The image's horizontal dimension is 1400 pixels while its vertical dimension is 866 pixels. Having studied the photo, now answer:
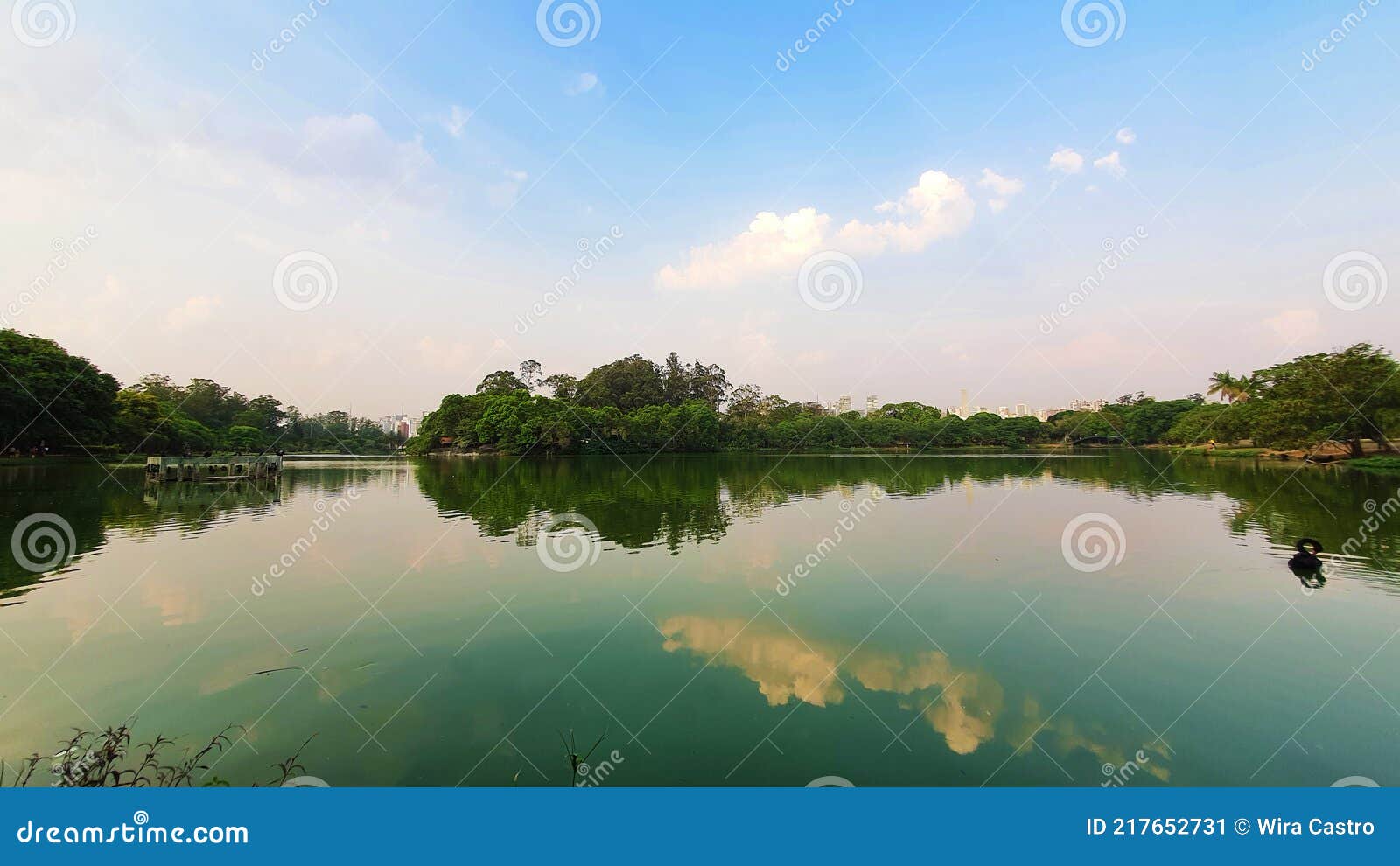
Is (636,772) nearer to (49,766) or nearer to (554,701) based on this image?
(554,701)

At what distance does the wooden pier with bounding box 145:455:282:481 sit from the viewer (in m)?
26.9

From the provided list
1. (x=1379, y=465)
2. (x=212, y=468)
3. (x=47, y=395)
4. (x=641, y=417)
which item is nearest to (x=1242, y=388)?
(x=1379, y=465)

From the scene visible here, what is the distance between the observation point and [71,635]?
23.0 feet

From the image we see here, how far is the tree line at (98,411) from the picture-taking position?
3119cm

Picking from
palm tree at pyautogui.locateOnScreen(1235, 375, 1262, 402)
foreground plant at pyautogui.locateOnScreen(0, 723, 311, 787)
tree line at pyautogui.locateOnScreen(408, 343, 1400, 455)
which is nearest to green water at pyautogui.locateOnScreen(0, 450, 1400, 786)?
foreground plant at pyautogui.locateOnScreen(0, 723, 311, 787)

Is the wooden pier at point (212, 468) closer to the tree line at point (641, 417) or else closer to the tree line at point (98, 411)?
the tree line at point (98, 411)

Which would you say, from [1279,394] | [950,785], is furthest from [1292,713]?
[1279,394]

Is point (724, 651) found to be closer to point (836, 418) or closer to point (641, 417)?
point (641, 417)

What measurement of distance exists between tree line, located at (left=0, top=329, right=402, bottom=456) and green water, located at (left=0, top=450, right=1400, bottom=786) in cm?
2793

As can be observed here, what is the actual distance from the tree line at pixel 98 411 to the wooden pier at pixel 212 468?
12.1ft

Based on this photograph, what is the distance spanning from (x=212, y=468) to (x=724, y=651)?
36.0 meters

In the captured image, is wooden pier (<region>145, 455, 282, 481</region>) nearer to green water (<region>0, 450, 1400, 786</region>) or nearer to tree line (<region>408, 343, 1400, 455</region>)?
green water (<region>0, 450, 1400, 786</region>)

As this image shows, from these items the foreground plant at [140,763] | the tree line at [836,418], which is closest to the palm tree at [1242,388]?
the tree line at [836,418]

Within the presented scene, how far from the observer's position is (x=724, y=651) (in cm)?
678
